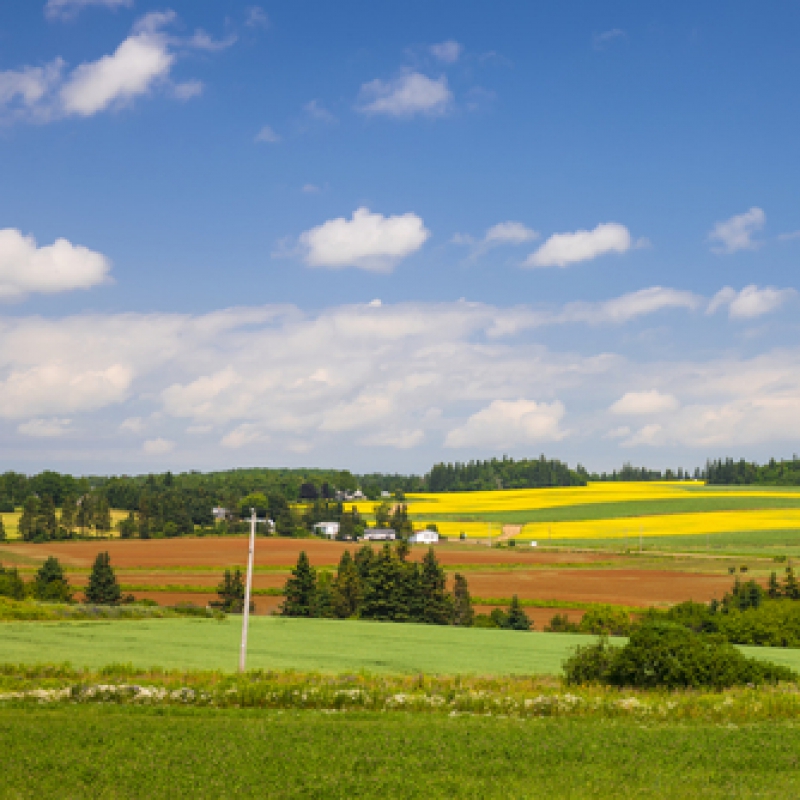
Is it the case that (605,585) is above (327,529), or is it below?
above

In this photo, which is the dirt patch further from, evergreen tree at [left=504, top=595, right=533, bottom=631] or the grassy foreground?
the grassy foreground

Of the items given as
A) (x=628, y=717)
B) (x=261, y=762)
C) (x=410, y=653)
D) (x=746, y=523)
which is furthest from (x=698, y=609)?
(x=746, y=523)

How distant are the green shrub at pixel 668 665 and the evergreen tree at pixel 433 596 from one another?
3564 cm

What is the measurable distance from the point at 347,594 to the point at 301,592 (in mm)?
4959

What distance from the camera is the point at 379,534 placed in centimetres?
12800

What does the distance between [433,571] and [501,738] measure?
154ft

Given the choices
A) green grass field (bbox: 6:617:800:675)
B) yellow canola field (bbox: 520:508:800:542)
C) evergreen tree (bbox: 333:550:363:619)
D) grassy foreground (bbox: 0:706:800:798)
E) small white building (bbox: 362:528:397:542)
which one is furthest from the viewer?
small white building (bbox: 362:528:397:542)

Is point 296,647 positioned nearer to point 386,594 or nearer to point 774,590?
point 386,594

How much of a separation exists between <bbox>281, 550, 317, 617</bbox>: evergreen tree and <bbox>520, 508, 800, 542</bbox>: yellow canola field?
55130mm

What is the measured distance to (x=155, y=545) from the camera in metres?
108

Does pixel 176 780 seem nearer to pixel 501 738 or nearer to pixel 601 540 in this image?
pixel 501 738

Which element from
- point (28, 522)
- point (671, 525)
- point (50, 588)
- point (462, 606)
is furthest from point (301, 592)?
point (28, 522)

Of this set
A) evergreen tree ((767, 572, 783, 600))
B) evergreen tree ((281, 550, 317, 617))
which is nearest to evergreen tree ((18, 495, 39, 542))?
evergreen tree ((281, 550, 317, 617))

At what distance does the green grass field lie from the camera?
89.1ft
